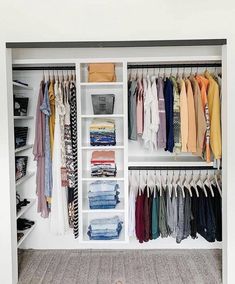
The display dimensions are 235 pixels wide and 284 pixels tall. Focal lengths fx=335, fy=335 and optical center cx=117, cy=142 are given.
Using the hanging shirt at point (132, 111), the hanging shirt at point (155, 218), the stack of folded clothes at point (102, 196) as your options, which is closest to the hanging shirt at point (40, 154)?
the stack of folded clothes at point (102, 196)

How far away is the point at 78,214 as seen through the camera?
329 centimetres

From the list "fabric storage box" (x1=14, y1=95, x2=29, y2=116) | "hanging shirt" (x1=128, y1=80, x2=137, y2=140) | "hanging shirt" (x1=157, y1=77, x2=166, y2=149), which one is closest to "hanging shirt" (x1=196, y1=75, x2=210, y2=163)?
"hanging shirt" (x1=157, y1=77, x2=166, y2=149)

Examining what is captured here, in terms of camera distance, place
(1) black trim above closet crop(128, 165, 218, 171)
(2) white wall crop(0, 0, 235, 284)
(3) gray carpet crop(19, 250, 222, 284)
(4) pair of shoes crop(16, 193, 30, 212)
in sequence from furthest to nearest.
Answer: (1) black trim above closet crop(128, 165, 218, 171) → (4) pair of shoes crop(16, 193, 30, 212) → (3) gray carpet crop(19, 250, 222, 284) → (2) white wall crop(0, 0, 235, 284)

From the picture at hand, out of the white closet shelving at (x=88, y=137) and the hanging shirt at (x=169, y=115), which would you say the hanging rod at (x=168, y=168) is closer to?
the white closet shelving at (x=88, y=137)

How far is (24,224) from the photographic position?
3.53m

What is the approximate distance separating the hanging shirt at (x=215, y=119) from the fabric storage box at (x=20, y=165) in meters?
1.88

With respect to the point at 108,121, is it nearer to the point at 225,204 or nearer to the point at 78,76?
the point at 78,76

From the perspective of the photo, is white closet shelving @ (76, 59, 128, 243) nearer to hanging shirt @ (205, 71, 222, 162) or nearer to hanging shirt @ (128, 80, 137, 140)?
hanging shirt @ (128, 80, 137, 140)

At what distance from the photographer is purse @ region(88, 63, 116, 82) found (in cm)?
320

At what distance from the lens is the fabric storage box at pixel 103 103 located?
3.32 metres

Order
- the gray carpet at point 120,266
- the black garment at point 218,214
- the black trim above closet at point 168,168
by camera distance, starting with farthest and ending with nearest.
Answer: the black trim above closet at point 168,168 → the black garment at point 218,214 → the gray carpet at point 120,266

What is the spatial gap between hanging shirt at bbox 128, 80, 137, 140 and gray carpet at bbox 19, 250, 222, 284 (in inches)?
49.5

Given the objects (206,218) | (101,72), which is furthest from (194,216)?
(101,72)
